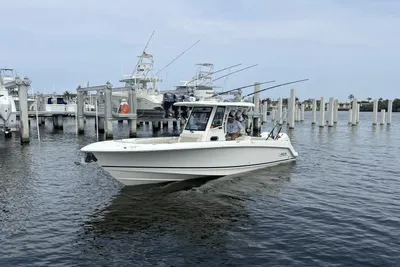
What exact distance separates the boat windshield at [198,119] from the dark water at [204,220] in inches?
89.4

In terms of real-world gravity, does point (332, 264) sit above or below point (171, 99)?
below

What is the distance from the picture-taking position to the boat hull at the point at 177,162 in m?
12.7

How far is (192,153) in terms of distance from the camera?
13.4 m

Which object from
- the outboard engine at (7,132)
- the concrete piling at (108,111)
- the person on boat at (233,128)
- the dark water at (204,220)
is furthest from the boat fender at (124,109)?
the person on boat at (233,128)

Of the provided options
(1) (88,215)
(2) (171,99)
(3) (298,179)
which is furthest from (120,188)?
(2) (171,99)

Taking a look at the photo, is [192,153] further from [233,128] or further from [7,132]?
[7,132]

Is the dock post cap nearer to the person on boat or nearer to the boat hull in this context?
the boat hull

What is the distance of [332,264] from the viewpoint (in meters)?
7.71

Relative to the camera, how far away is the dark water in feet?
26.4

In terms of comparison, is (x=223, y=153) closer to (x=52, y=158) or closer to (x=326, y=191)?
(x=326, y=191)

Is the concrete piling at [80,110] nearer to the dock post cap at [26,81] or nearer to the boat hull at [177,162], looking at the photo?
the dock post cap at [26,81]

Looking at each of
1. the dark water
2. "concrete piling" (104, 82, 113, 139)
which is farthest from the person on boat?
"concrete piling" (104, 82, 113, 139)

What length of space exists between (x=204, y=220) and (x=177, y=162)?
3.46 meters

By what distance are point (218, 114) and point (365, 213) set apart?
21.6ft
